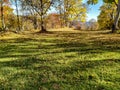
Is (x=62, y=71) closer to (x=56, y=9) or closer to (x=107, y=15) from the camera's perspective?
(x=56, y=9)

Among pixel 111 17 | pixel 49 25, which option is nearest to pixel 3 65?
pixel 111 17

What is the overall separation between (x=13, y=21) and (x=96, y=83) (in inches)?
2338

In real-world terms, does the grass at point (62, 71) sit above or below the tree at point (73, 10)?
below

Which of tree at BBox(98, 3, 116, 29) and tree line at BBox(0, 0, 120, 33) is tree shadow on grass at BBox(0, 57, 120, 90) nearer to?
tree line at BBox(0, 0, 120, 33)

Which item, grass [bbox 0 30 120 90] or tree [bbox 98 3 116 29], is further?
tree [bbox 98 3 116 29]

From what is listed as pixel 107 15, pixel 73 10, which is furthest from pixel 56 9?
pixel 107 15

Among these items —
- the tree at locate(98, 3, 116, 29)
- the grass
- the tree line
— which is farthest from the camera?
the tree at locate(98, 3, 116, 29)

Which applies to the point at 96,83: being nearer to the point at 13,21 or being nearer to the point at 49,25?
the point at 13,21

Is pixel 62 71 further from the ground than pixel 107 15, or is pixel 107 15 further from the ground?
pixel 107 15

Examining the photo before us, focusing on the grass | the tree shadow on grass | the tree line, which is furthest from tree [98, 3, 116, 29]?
the tree shadow on grass

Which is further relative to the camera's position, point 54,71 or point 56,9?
point 56,9

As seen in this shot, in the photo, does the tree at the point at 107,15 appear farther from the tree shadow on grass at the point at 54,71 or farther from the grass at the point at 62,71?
the tree shadow on grass at the point at 54,71

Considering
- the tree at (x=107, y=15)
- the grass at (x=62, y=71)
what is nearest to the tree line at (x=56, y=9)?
the tree at (x=107, y=15)

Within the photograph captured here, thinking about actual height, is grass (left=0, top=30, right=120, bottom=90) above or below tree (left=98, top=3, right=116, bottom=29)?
below
